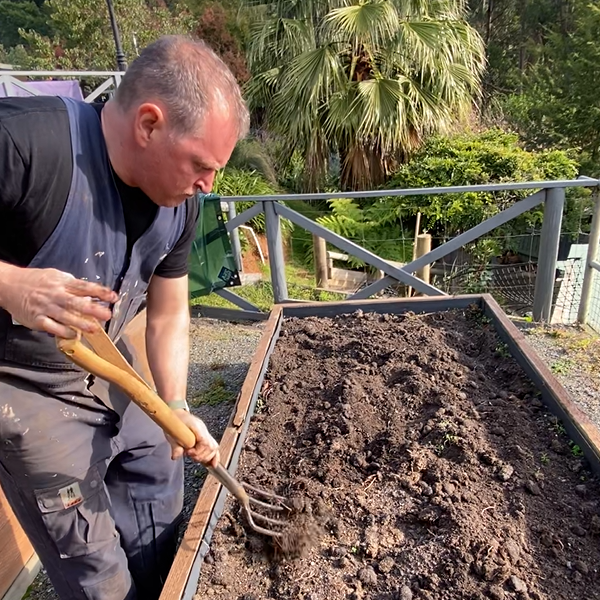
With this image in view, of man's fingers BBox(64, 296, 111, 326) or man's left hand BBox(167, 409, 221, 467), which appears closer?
man's fingers BBox(64, 296, 111, 326)

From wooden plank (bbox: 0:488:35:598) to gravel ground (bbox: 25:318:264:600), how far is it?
0.56 feet

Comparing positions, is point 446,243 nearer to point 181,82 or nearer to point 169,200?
point 169,200

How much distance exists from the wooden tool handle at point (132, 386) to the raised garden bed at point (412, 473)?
579mm

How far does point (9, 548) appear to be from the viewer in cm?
244

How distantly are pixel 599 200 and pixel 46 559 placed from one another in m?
4.41

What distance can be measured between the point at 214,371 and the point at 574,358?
A: 2.90 metres

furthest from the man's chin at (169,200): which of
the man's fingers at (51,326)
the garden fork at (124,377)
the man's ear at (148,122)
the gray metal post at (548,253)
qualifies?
the gray metal post at (548,253)

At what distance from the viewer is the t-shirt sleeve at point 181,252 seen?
189 cm

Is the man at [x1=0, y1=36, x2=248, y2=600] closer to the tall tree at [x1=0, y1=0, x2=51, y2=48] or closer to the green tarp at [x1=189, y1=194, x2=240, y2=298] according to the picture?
the green tarp at [x1=189, y1=194, x2=240, y2=298]

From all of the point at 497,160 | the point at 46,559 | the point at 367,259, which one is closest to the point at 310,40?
the point at 497,160

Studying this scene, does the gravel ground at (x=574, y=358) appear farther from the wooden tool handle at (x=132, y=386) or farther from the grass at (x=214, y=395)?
the wooden tool handle at (x=132, y=386)

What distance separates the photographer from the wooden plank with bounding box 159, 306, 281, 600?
70.4 inches

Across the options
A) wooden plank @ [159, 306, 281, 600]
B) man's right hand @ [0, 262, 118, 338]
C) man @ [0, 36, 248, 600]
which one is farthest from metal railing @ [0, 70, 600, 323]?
man's right hand @ [0, 262, 118, 338]

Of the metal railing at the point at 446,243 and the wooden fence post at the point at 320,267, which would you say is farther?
the wooden fence post at the point at 320,267
